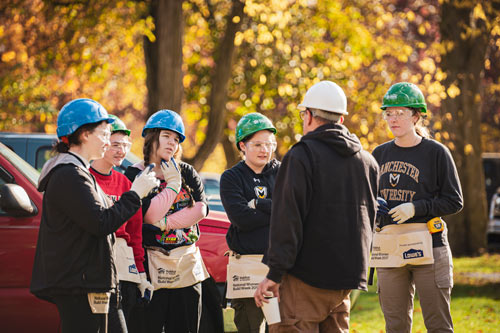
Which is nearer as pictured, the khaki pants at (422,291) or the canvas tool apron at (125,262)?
the canvas tool apron at (125,262)

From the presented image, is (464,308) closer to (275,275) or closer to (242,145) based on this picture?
(242,145)

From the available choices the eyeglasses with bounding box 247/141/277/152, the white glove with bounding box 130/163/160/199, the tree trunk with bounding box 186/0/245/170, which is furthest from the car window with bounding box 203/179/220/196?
the white glove with bounding box 130/163/160/199

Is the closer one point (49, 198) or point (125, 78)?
point (49, 198)

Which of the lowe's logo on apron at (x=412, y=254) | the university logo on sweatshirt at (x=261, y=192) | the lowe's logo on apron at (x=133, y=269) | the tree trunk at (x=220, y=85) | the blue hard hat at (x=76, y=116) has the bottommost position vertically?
the lowe's logo on apron at (x=133, y=269)

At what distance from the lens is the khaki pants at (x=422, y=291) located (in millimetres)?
4574

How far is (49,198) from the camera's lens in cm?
342

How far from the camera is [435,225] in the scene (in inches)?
184

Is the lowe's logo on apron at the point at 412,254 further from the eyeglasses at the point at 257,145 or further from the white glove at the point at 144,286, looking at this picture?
the white glove at the point at 144,286

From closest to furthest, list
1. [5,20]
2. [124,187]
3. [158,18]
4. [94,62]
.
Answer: [124,187] < [158,18] < [94,62] < [5,20]

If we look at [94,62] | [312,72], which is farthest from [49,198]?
[312,72]

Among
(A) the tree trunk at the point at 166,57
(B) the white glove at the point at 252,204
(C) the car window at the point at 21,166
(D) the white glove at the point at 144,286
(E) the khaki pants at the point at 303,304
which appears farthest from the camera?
(A) the tree trunk at the point at 166,57

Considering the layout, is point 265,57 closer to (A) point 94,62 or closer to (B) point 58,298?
(A) point 94,62

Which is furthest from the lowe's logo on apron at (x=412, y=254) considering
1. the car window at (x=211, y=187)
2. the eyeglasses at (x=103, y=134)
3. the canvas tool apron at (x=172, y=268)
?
the car window at (x=211, y=187)

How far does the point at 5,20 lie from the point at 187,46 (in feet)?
13.6
